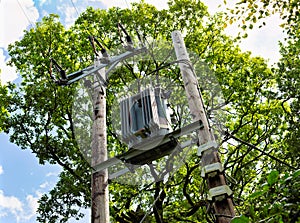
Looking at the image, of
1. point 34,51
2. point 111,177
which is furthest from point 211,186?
point 34,51

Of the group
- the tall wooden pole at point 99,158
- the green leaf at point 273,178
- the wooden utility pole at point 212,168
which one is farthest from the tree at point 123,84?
the green leaf at point 273,178

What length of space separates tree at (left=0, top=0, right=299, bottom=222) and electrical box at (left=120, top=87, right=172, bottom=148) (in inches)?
208

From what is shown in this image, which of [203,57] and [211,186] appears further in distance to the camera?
[203,57]

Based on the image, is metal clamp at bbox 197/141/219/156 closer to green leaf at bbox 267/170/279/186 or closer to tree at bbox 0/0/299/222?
green leaf at bbox 267/170/279/186

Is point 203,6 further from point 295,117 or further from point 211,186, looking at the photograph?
point 211,186

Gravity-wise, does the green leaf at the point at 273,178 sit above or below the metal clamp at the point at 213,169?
below

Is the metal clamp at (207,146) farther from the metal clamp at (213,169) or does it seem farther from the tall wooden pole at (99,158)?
the tall wooden pole at (99,158)

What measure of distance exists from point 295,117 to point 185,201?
4.76 metres

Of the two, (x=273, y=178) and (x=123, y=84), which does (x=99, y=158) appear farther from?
(x=123, y=84)

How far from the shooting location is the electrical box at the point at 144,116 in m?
3.02

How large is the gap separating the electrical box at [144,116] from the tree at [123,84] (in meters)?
5.29

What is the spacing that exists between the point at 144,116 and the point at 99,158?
2.94 ft

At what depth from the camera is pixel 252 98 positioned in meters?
9.49

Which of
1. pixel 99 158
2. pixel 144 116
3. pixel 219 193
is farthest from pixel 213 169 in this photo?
pixel 99 158
